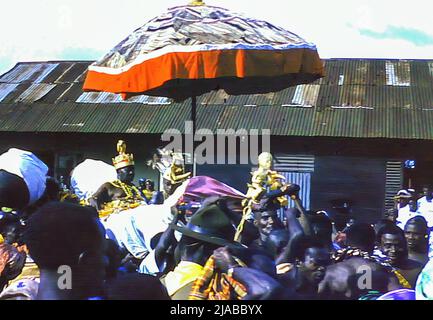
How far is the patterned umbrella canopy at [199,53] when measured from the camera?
10.4 ft

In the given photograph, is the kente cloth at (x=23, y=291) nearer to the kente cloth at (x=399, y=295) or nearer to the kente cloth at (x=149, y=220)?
the kente cloth at (x=149, y=220)

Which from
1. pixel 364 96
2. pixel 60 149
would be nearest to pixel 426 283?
pixel 364 96

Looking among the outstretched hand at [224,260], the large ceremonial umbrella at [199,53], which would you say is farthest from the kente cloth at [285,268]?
the large ceremonial umbrella at [199,53]

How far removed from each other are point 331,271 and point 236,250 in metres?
0.51

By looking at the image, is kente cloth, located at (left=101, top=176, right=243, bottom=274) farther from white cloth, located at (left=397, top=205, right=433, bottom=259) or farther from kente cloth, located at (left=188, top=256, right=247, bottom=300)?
white cloth, located at (left=397, top=205, right=433, bottom=259)

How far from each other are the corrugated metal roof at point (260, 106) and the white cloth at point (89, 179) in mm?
919

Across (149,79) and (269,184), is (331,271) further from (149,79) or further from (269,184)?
(149,79)

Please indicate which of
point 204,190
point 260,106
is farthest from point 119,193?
point 260,106

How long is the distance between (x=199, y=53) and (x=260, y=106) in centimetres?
271

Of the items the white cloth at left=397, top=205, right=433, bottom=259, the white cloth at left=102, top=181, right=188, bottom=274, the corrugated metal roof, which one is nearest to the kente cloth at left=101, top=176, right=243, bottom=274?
the white cloth at left=102, top=181, right=188, bottom=274

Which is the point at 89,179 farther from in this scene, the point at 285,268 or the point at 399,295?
the point at 399,295

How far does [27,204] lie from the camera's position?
12.1 feet

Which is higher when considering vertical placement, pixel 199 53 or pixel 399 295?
pixel 199 53

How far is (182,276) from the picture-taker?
3.12 m
